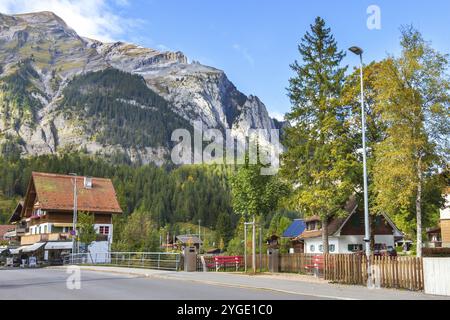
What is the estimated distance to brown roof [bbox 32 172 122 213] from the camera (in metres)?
65.1

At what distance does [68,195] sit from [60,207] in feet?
11.5

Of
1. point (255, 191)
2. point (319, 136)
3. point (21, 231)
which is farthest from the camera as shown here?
point (21, 231)

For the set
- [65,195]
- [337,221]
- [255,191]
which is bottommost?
[337,221]

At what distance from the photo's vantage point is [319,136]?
3338 cm

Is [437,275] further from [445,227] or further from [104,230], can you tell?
[104,230]

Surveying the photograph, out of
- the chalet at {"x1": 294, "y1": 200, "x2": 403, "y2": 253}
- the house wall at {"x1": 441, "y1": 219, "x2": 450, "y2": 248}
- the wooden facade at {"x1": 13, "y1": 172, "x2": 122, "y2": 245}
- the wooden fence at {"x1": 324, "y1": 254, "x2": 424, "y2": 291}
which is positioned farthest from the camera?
the wooden facade at {"x1": 13, "y1": 172, "x2": 122, "y2": 245}

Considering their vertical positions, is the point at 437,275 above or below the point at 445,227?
below

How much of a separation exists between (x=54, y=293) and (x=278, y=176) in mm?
18845

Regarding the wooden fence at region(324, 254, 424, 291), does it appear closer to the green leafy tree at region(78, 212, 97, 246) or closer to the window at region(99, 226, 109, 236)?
the green leafy tree at region(78, 212, 97, 246)

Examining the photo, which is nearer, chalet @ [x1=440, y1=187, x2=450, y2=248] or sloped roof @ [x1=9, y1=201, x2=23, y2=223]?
chalet @ [x1=440, y1=187, x2=450, y2=248]

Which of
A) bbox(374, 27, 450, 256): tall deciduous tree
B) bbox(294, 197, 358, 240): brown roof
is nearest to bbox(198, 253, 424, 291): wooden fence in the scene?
bbox(374, 27, 450, 256): tall deciduous tree

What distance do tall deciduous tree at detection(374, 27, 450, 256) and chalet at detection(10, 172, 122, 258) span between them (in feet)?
137

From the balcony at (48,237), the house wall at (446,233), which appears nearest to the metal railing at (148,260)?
the balcony at (48,237)

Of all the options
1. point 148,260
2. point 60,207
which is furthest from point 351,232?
point 60,207
